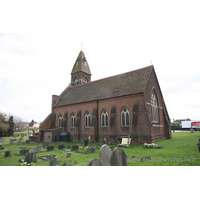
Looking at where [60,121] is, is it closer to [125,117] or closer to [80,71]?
[125,117]

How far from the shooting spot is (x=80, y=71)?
135ft

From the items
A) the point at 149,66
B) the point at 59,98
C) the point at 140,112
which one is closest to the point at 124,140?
the point at 140,112

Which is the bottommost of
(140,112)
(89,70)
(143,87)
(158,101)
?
(140,112)

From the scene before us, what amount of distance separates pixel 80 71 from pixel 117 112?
23865 millimetres

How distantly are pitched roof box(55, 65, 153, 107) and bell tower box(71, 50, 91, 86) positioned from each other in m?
10.2

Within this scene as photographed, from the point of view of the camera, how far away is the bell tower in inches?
1630

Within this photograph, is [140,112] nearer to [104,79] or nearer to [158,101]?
[158,101]

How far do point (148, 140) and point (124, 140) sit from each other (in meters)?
3.02

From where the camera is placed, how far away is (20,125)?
51531mm

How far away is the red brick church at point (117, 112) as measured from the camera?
62.7 ft

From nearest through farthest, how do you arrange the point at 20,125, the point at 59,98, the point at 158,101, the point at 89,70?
the point at 158,101 → the point at 59,98 → the point at 89,70 → the point at 20,125

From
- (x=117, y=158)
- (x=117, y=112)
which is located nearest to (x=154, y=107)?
(x=117, y=112)

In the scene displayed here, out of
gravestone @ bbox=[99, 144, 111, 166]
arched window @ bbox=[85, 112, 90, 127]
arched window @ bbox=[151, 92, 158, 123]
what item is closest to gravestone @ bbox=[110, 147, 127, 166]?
gravestone @ bbox=[99, 144, 111, 166]

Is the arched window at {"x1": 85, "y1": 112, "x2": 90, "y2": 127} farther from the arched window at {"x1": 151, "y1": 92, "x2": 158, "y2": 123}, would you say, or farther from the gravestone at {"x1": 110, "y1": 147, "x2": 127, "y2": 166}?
the gravestone at {"x1": 110, "y1": 147, "x2": 127, "y2": 166}
